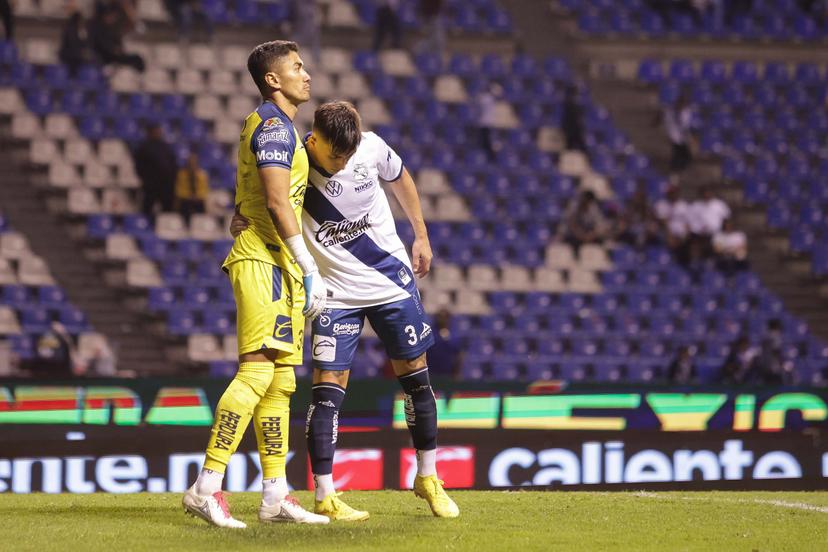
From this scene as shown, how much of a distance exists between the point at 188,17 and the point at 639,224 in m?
8.23

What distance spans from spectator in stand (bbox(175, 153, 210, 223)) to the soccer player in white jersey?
12.2 meters

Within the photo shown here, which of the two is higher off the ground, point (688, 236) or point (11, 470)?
point (688, 236)

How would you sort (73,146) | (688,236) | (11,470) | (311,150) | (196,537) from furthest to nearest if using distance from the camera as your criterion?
(688,236), (73,146), (11,470), (311,150), (196,537)

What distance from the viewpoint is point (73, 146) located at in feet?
63.7

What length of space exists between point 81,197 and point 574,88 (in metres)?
8.58

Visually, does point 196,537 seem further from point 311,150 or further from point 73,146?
point 73,146

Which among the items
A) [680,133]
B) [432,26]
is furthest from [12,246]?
[680,133]

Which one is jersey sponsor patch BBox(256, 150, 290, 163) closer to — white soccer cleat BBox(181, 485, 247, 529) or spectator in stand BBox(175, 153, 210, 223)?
white soccer cleat BBox(181, 485, 247, 529)

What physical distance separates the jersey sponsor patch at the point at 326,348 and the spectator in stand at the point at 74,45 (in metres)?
14.4

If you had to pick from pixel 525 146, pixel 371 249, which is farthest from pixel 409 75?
pixel 371 249

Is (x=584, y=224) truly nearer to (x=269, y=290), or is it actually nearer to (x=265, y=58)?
(x=265, y=58)

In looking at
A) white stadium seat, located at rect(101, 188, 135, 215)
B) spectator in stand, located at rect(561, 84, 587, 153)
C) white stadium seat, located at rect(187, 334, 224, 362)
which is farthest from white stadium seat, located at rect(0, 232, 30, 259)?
spectator in stand, located at rect(561, 84, 587, 153)

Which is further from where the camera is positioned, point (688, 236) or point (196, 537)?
point (688, 236)

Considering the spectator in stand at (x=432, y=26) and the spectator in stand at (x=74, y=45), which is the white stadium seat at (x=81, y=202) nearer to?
the spectator in stand at (x=74, y=45)
